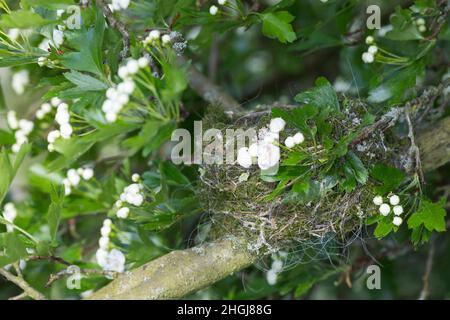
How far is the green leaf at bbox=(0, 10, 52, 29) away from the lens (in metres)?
1.37

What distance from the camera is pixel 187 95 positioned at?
7.32 feet

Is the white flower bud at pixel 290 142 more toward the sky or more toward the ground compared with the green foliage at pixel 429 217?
more toward the sky

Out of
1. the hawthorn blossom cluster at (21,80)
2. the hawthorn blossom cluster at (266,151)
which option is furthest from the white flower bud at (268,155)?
the hawthorn blossom cluster at (21,80)

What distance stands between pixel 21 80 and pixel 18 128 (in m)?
0.28

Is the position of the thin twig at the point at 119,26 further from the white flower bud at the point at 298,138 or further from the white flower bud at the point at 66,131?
the white flower bud at the point at 298,138

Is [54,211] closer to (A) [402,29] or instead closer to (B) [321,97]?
(B) [321,97]

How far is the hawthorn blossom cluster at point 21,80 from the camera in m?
2.27

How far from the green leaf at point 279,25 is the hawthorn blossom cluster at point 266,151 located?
0.25 meters

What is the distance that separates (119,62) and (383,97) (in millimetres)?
688

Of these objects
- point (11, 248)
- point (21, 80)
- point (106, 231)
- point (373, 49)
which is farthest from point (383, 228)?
point (21, 80)

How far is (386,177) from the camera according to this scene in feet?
5.15

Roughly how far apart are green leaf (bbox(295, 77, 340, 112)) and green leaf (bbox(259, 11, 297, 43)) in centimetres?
14

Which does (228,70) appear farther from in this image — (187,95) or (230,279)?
(230,279)

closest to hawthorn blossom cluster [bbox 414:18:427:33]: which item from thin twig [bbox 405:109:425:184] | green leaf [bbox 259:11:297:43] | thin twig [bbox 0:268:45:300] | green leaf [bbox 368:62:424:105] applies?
green leaf [bbox 368:62:424:105]
